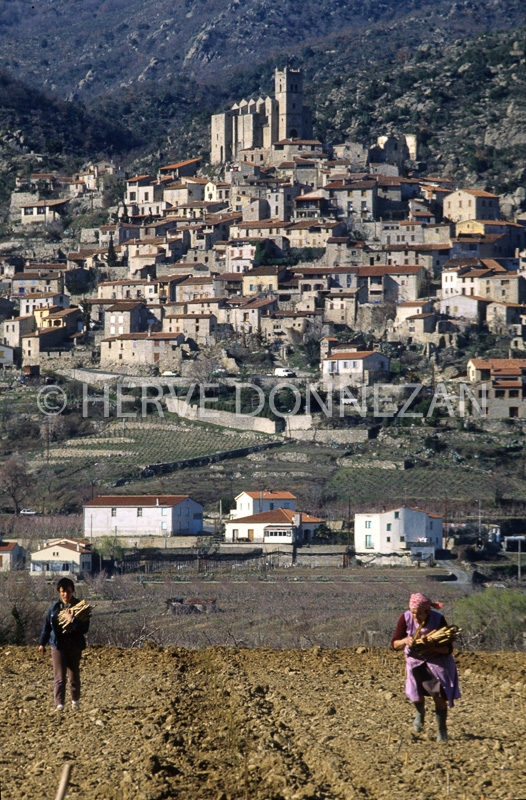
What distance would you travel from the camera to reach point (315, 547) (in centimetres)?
4106

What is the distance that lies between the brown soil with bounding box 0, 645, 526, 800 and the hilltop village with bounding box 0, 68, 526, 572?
34168 mm

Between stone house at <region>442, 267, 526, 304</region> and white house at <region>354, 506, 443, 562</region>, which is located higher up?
stone house at <region>442, 267, 526, 304</region>

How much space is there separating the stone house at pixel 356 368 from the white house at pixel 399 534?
632 inches

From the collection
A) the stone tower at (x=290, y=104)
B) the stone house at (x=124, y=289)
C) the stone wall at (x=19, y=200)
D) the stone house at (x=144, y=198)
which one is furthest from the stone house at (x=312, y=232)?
the stone wall at (x=19, y=200)

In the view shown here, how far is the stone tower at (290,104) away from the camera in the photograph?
87.4 metres

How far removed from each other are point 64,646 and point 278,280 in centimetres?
6043

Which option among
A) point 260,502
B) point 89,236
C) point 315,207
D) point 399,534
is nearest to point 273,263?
point 315,207

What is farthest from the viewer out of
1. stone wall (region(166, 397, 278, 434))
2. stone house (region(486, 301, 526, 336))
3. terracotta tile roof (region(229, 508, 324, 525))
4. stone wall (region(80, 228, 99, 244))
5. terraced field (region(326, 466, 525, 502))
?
stone wall (region(80, 228, 99, 244))

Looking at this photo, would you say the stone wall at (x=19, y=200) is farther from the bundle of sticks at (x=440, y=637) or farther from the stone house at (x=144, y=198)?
the bundle of sticks at (x=440, y=637)

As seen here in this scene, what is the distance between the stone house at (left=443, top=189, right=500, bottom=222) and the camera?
7456cm

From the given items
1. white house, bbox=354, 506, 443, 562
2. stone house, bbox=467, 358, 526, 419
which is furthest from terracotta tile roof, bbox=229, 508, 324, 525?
stone house, bbox=467, 358, 526, 419

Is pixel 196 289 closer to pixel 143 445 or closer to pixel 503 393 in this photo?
pixel 143 445

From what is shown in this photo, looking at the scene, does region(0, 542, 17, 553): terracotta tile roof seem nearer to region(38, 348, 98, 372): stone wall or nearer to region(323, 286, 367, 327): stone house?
region(38, 348, 98, 372): stone wall

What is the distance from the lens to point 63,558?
3819cm
